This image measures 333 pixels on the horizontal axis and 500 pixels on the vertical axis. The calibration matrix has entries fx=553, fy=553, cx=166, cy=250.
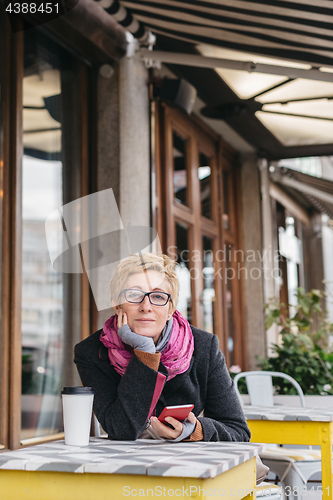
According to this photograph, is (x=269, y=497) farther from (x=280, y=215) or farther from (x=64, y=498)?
(x=280, y=215)

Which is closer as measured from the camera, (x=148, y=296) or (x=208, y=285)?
(x=148, y=296)

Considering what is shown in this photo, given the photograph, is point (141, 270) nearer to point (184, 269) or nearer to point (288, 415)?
point (288, 415)

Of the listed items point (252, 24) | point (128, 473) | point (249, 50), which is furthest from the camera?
point (249, 50)

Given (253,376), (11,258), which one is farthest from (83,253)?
(253,376)

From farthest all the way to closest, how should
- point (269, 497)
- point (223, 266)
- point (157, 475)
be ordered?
point (223, 266) < point (269, 497) < point (157, 475)

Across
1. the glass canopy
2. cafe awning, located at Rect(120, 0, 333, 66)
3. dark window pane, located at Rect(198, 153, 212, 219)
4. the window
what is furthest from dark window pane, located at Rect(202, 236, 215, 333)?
cafe awning, located at Rect(120, 0, 333, 66)

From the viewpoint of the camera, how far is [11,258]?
2965mm

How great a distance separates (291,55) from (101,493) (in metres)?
3.34

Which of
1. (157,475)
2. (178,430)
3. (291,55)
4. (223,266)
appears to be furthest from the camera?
(223,266)

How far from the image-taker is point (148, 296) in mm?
1603

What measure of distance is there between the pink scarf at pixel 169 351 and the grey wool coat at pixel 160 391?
0.03 meters

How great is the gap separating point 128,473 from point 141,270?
70 cm

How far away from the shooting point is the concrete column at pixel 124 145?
3703 mm

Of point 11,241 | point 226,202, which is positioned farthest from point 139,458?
point 226,202
